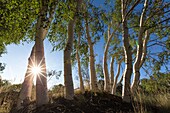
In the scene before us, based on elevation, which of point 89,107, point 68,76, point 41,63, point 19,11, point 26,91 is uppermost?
point 19,11

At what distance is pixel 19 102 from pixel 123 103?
3.49 m

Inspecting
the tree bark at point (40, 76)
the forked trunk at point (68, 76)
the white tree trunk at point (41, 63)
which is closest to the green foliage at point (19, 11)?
the white tree trunk at point (41, 63)

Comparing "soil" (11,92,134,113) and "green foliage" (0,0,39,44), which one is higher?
"green foliage" (0,0,39,44)

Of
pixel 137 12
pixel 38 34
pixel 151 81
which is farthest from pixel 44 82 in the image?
pixel 137 12

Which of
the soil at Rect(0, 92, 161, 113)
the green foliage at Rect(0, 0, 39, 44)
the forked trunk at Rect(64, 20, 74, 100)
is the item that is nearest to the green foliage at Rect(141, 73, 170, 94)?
the soil at Rect(0, 92, 161, 113)

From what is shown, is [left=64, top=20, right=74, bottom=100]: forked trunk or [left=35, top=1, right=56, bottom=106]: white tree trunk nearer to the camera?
[left=35, top=1, right=56, bottom=106]: white tree trunk

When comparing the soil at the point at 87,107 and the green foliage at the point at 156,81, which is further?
the green foliage at the point at 156,81

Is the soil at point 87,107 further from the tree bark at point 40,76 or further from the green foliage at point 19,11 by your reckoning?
the green foliage at point 19,11

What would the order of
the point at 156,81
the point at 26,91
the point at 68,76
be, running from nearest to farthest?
1. the point at 68,76
2. the point at 26,91
3. the point at 156,81

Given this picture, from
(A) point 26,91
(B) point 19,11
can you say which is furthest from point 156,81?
(B) point 19,11

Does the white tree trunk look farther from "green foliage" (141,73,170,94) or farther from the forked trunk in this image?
"green foliage" (141,73,170,94)

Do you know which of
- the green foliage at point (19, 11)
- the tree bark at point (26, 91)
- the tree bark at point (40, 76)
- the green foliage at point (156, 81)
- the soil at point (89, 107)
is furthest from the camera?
the green foliage at point (156, 81)

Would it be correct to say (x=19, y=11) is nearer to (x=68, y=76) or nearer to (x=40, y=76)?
(x=40, y=76)

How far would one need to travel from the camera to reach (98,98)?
743 centimetres
